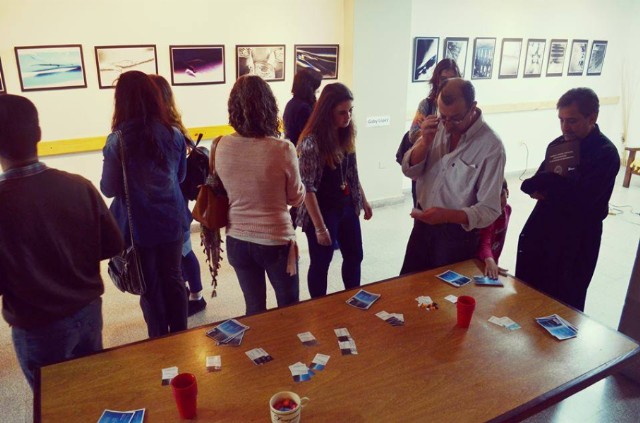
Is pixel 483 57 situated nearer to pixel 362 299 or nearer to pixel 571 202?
pixel 571 202

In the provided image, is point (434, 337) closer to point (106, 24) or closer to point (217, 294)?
point (217, 294)

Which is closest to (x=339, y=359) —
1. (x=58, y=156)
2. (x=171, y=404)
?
(x=171, y=404)

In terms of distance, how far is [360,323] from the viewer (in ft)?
5.87

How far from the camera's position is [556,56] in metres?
6.80

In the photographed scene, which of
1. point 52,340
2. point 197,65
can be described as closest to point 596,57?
point 197,65

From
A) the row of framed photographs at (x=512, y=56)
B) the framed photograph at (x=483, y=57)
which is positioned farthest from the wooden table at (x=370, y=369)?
the framed photograph at (x=483, y=57)

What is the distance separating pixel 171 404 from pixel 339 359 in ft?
1.77

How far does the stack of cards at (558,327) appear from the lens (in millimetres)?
1732

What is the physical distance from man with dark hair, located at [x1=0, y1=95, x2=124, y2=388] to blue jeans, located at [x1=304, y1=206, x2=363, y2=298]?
47.2 inches

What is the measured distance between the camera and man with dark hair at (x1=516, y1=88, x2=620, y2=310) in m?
2.28

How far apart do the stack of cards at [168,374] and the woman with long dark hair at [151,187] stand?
94cm

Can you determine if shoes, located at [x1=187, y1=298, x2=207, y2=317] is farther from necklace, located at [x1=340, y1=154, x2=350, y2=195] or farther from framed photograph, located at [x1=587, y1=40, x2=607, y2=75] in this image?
framed photograph, located at [x1=587, y1=40, x2=607, y2=75]

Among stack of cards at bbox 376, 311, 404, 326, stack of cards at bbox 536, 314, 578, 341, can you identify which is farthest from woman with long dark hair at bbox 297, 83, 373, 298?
stack of cards at bbox 536, 314, 578, 341

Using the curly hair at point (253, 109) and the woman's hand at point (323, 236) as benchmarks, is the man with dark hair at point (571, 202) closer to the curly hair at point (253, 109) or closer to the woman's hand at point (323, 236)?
the woman's hand at point (323, 236)
